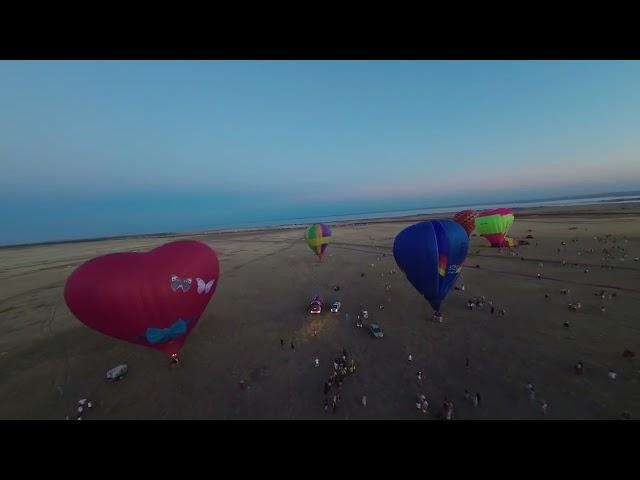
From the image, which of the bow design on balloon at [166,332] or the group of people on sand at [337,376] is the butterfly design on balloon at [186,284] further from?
the group of people on sand at [337,376]

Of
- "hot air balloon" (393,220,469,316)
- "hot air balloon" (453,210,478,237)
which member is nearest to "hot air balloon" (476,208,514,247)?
"hot air balloon" (453,210,478,237)

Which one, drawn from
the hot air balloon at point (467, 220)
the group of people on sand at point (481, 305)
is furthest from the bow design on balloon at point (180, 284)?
the hot air balloon at point (467, 220)

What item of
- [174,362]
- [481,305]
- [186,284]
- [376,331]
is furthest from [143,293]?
[481,305]

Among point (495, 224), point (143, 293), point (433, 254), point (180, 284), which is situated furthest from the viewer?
point (495, 224)

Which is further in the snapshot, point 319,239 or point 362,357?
point 319,239

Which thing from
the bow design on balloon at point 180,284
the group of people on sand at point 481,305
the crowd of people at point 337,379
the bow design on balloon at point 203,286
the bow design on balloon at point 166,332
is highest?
the bow design on balloon at point 180,284

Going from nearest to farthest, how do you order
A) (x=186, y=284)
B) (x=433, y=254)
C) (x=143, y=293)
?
(x=143, y=293)
(x=186, y=284)
(x=433, y=254)

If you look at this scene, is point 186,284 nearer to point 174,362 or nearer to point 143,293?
point 143,293
